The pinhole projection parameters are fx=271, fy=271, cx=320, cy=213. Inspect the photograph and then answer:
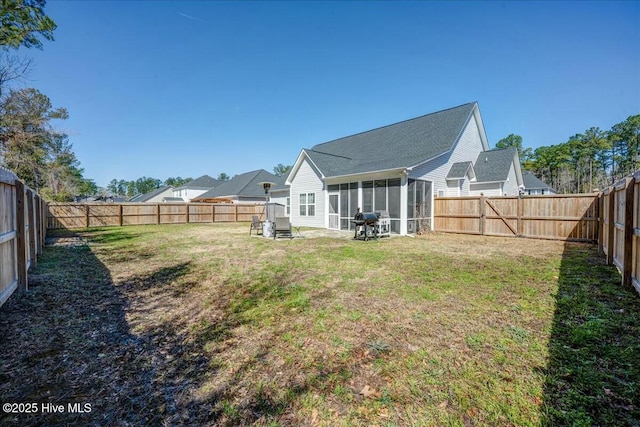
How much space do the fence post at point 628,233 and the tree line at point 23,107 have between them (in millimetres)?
14761

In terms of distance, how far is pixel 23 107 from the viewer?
13734mm

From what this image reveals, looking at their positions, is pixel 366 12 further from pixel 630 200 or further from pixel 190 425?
pixel 190 425

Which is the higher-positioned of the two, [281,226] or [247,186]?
[247,186]

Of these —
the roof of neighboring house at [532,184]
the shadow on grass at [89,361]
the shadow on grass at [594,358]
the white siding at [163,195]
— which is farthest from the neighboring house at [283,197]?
the white siding at [163,195]

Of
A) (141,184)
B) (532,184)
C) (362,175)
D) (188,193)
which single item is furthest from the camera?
(141,184)

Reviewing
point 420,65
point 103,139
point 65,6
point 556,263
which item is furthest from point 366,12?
point 103,139

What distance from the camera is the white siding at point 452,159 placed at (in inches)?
539

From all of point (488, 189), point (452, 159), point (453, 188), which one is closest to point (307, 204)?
point (453, 188)

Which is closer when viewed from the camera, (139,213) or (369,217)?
(369,217)

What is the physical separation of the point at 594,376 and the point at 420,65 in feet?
56.8

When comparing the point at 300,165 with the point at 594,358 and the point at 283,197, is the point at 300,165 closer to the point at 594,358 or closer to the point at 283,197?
the point at 283,197

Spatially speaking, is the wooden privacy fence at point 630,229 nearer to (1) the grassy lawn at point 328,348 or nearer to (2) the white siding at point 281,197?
(1) the grassy lawn at point 328,348

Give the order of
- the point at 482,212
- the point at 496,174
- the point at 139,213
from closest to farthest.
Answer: the point at 482,212 < the point at 496,174 < the point at 139,213

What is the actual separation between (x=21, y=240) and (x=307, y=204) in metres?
14.2
